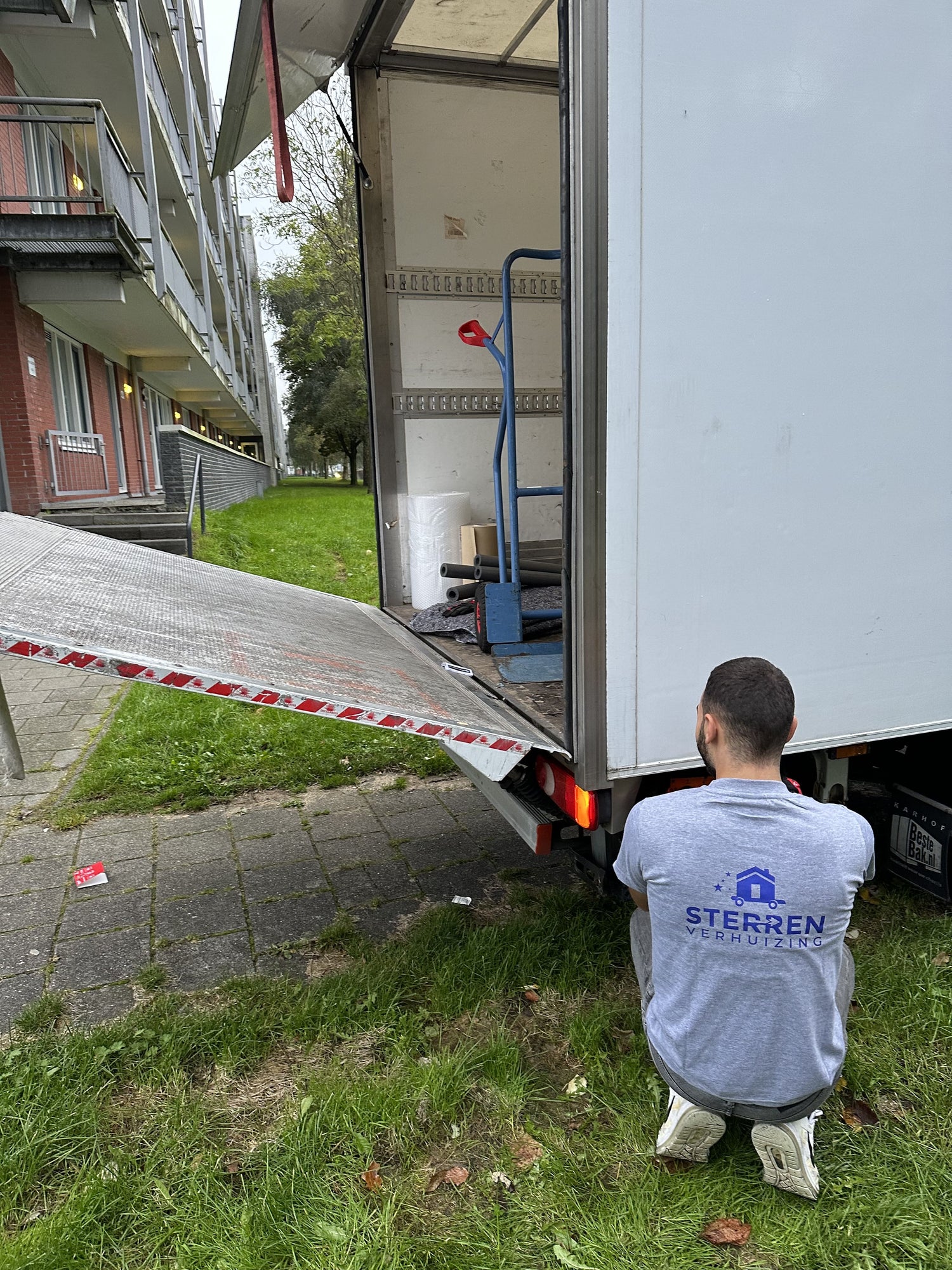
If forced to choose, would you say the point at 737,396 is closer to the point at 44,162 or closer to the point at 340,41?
the point at 340,41

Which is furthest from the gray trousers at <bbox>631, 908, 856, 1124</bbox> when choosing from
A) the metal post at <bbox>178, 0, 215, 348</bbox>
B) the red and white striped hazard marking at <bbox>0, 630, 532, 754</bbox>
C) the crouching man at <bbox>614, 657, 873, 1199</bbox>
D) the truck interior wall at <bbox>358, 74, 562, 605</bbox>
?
the metal post at <bbox>178, 0, 215, 348</bbox>

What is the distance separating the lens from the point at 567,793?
8.21ft

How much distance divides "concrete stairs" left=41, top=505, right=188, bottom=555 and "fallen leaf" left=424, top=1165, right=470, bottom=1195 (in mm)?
9429

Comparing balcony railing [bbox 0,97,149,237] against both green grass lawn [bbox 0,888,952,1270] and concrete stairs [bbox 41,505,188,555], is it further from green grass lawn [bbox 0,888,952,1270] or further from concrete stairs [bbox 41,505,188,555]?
green grass lawn [bbox 0,888,952,1270]

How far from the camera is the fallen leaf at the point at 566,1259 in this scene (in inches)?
74.0

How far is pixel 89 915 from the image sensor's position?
137 inches

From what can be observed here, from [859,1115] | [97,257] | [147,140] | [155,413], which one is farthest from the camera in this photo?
[155,413]

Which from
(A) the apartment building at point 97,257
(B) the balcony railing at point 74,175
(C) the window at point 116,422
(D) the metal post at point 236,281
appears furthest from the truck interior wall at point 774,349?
(D) the metal post at point 236,281

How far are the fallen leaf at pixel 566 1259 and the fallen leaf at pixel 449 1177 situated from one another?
30cm

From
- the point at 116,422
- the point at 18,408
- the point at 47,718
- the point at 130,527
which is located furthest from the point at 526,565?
the point at 116,422

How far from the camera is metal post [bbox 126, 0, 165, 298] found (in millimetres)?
12258

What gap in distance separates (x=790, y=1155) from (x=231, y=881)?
8.51 feet

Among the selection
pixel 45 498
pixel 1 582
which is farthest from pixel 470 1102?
pixel 45 498

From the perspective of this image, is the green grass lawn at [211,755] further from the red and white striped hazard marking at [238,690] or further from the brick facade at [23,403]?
the brick facade at [23,403]
